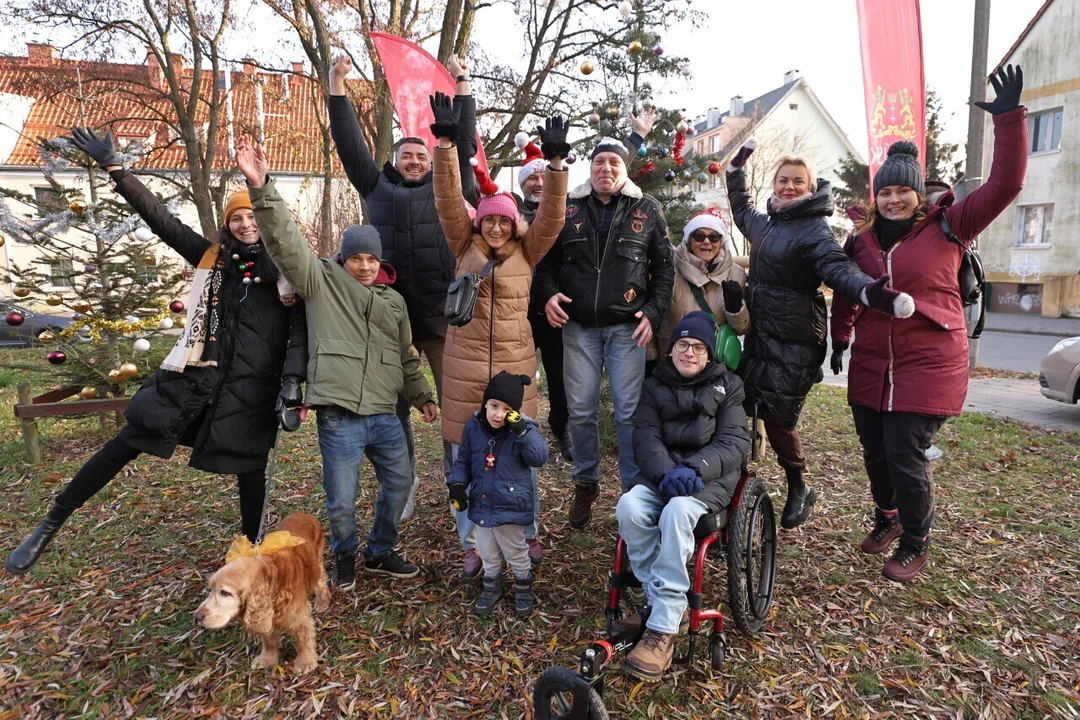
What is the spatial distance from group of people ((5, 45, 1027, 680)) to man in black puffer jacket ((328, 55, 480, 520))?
1cm

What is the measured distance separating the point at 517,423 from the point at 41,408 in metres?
5.01

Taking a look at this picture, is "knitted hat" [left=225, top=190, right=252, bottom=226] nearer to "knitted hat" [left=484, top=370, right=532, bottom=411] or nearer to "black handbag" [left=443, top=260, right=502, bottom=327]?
"black handbag" [left=443, top=260, right=502, bottom=327]

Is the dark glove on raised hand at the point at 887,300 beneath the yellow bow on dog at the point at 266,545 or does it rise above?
above

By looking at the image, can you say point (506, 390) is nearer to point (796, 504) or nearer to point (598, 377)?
point (598, 377)

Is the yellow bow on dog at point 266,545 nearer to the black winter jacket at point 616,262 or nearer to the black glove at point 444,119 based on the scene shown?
the black winter jacket at point 616,262

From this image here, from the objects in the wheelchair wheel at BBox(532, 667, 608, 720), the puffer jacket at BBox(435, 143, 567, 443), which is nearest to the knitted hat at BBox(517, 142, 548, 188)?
the puffer jacket at BBox(435, 143, 567, 443)

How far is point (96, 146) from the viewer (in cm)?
321

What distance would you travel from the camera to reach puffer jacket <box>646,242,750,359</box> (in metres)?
3.72

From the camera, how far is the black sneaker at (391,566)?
12.3 ft

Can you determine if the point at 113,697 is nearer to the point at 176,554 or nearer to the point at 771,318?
the point at 176,554

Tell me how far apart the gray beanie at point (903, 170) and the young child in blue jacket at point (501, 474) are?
2210mm

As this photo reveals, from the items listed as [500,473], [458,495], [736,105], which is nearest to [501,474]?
[500,473]

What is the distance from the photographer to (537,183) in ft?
14.0

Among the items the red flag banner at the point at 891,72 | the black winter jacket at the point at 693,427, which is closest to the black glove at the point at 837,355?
the black winter jacket at the point at 693,427
